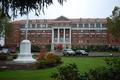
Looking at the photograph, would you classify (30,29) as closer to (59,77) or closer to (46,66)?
(46,66)

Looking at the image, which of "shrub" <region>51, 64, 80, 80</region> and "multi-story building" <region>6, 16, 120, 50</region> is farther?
"multi-story building" <region>6, 16, 120, 50</region>

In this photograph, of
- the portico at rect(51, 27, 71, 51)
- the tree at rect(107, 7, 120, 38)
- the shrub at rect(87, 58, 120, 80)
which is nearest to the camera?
the shrub at rect(87, 58, 120, 80)

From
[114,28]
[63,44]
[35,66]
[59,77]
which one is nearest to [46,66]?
[35,66]

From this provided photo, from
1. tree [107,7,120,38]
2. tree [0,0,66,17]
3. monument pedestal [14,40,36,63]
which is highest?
tree [107,7,120,38]

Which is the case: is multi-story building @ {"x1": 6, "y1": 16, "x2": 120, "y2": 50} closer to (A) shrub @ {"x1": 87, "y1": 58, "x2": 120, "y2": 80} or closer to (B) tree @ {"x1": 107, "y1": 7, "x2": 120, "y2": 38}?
(B) tree @ {"x1": 107, "y1": 7, "x2": 120, "y2": 38}

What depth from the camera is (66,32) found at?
12419 centimetres

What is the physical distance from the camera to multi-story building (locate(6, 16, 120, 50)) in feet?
398

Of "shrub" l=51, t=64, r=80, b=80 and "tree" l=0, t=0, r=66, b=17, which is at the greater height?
"tree" l=0, t=0, r=66, b=17

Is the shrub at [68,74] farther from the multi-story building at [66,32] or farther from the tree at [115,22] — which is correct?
the multi-story building at [66,32]

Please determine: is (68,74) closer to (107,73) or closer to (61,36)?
(107,73)

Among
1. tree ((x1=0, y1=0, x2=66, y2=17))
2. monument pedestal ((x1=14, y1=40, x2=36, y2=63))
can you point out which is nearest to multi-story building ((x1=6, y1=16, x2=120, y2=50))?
monument pedestal ((x1=14, y1=40, x2=36, y2=63))

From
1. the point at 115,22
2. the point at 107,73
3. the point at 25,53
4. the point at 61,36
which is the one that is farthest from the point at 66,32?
the point at 107,73

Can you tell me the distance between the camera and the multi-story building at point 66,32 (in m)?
121

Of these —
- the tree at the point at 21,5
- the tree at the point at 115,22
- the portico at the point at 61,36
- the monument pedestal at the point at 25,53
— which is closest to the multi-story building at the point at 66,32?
the portico at the point at 61,36
